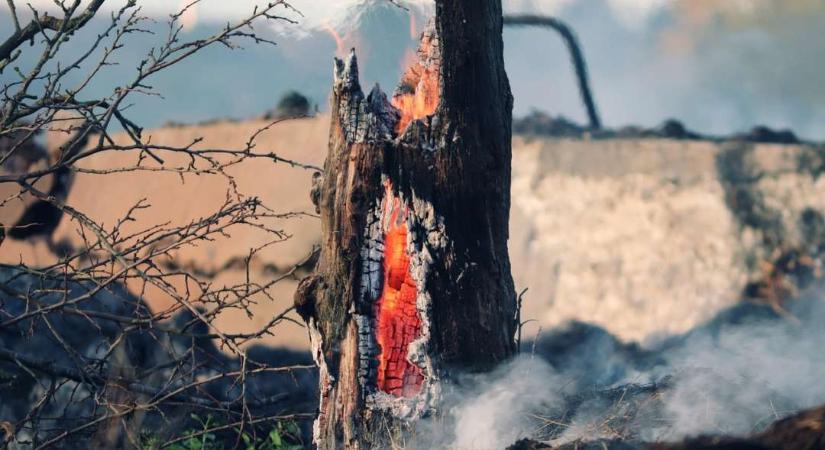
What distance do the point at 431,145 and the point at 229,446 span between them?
3.55 m

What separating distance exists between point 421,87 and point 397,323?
115 cm

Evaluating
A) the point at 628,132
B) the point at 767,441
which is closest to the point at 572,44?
the point at 628,132

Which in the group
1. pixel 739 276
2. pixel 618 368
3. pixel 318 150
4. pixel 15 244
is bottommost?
pixel 618 368

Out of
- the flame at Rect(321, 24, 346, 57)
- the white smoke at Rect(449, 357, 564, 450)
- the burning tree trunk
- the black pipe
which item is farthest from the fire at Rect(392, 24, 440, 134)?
the black pipe

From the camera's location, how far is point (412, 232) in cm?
414

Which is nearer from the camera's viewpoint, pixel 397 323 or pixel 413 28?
pixel 397 323

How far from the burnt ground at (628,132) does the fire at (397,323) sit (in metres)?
5.47

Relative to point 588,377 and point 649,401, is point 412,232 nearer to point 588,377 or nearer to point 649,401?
point 649,401

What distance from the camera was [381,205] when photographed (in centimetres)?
418

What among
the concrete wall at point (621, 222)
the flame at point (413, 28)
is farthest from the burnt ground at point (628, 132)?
the flame at point (413, 28)

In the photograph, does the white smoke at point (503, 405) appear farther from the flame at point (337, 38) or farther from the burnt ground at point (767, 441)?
the flame at point (337, 38)

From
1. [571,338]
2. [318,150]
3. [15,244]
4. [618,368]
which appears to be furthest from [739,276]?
[15,244]

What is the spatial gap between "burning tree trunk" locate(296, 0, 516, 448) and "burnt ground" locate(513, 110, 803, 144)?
16.7 ft

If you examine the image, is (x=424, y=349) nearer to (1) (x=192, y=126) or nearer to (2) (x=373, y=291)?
(2) (x=373, y=291)
